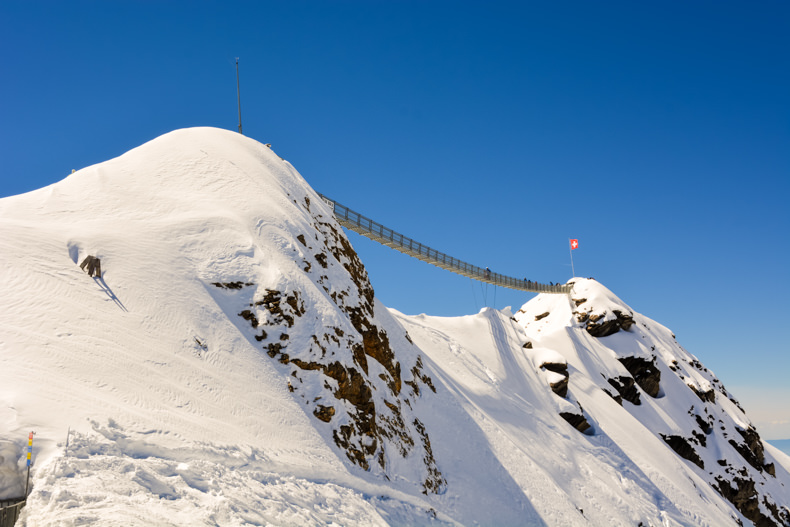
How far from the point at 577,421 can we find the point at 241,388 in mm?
28036

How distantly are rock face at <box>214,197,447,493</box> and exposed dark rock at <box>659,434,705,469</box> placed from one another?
30640 mm

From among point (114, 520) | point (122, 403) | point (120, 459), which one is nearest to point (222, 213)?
point (122, 403)

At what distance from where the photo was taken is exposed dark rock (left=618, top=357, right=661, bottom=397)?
4950 centimetres

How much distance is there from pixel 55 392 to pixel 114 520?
12.9ft

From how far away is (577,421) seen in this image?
36594mm

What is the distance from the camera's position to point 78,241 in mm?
16844

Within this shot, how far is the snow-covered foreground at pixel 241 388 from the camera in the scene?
11.2 metres

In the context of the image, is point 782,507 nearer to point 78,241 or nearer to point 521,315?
point 521,315

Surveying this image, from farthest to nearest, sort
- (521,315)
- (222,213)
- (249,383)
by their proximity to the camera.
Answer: (521,315) → (222,213) → (249,383)

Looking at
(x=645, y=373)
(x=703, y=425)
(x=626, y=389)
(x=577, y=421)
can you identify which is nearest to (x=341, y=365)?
(x=577, y=421)

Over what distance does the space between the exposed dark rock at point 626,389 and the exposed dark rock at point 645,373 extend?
119 inches

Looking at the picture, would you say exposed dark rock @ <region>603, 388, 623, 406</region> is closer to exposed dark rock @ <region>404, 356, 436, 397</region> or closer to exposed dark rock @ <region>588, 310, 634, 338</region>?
exposed dark rock @ <region>588, 310, 634, 338</region>

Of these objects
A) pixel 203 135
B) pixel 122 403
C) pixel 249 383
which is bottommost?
pixel 122 403

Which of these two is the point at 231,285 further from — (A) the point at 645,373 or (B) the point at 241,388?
(A) the point at 645,373
